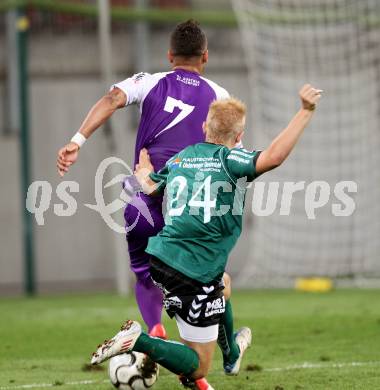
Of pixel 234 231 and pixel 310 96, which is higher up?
pixel 310 96

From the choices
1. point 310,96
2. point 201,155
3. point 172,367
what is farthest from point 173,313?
point 310,96

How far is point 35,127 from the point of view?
1705 cm

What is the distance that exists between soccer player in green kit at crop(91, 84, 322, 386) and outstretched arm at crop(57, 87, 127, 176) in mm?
649

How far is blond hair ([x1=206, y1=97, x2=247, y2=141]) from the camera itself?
18.4 ft

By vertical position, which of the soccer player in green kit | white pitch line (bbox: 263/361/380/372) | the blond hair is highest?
the blond hair

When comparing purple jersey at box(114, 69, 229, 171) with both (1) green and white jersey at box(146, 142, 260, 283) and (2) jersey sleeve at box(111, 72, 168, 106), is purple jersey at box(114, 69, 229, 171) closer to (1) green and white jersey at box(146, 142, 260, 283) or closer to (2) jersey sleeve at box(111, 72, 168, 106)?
(2) jersey sleeve at box(111, 72, 168, 106)

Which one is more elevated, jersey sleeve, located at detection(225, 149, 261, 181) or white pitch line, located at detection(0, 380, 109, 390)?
jersey sleeve, located at detection(225, 149, 261, 181)

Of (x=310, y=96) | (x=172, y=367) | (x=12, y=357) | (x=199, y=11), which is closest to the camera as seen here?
(x=310, y=96)

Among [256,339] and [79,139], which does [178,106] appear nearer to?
[79,139]

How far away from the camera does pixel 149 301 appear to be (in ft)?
22.2

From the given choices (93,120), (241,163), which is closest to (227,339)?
(241,163)

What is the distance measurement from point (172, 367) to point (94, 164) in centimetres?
1173

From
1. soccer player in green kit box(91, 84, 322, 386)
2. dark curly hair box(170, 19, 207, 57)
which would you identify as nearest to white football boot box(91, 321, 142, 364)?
soccer player in green kit box(91, 84, 322, 386)

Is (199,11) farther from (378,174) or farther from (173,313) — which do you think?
(173,313)
